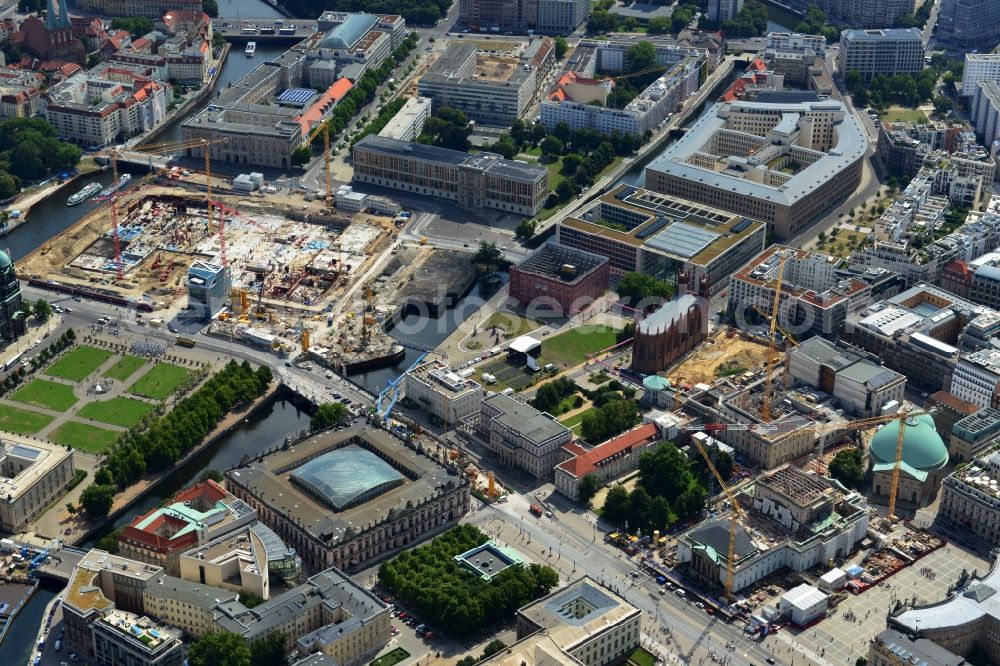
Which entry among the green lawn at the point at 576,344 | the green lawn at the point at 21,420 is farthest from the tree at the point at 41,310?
the green lawn at the point at 576,344

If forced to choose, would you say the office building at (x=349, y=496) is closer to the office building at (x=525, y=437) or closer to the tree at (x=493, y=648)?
the office building at (x=525, y=437)

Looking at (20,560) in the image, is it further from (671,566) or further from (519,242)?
(519,242)

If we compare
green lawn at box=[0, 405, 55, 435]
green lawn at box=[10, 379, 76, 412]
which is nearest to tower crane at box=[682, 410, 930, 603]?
green lawn at box=[10, 379, 76, 412]

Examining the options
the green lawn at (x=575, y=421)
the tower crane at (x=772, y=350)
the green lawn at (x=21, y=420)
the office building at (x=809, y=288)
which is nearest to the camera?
the green lawn at (x=21, y=420)

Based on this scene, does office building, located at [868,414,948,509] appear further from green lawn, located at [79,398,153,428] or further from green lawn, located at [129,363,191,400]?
green lawn, located at [79,398,153,428]

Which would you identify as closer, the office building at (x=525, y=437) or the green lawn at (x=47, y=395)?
the office building at (x=525, y=437)

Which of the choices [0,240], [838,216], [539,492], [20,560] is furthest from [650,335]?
[0,240]

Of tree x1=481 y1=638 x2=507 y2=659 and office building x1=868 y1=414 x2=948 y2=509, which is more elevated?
office building x1=868 y1=414 x2=948 y2=509

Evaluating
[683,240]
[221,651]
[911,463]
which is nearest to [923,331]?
[911,463]
